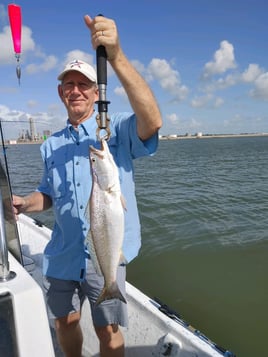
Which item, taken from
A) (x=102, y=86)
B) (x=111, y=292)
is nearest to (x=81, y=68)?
(x=102, y=86)

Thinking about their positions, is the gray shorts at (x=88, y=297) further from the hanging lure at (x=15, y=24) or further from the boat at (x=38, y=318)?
the hanging lure at (x=15, y=24)

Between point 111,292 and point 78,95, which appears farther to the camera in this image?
point 78,95

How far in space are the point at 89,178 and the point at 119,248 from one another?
739mm

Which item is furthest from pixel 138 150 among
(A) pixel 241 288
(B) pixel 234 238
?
(B) pixel 234 238

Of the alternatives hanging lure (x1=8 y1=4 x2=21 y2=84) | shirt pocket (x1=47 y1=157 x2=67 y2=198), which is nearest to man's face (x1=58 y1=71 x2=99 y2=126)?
shirt pocket (x1=47 y1=157 x2=67 y2=198)

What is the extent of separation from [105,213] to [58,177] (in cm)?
89

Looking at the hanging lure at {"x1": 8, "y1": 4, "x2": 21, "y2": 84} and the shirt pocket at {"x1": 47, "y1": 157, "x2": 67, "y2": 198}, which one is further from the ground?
the hanging lure at {"x1": 8, "y1": 4, "x2": 21, "y2": 84}

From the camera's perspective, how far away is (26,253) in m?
5.48

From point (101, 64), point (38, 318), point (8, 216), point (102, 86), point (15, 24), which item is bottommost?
point (38, 318)

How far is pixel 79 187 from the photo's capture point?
9.35ft

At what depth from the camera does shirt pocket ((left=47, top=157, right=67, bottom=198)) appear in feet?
9.73

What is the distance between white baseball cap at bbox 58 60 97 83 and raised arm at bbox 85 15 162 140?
24.0 inches

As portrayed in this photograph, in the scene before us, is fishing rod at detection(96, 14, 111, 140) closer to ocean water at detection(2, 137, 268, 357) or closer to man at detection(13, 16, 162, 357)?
man at detection(13, 16, 162, 357)

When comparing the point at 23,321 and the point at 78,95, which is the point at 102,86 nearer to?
the point at 78,95
